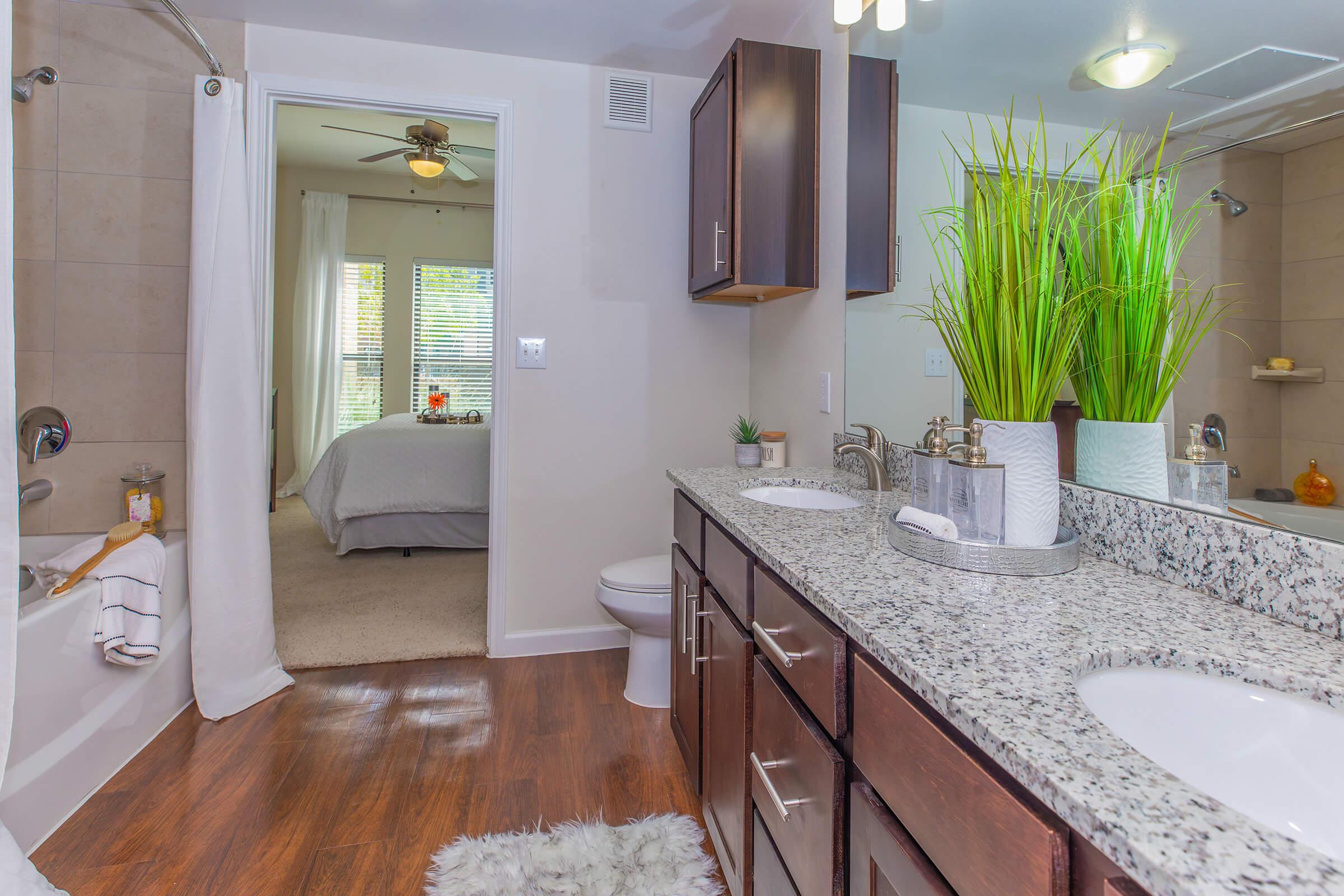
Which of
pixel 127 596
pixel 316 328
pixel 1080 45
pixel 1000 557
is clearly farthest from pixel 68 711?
pixel 316 328

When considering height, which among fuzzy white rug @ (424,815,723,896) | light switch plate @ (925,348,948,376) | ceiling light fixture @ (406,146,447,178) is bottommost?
fuzzy white rug @ (424,815,723,896)

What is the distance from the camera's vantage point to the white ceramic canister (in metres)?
2.38

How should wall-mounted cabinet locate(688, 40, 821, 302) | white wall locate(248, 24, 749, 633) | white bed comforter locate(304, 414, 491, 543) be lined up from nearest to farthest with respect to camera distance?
wall-mounted cabinet locate(688, 40, 821, 302), white wall locate(248, 24, 749, 633), white bed comforter locate(304, 414, 491, 543)

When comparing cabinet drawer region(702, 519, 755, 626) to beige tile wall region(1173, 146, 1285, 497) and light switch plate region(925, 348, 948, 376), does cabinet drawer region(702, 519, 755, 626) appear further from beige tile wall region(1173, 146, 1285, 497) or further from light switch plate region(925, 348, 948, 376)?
beige tile wall region(1173, 146, 1285, 497)

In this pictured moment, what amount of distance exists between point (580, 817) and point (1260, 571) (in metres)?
1.48

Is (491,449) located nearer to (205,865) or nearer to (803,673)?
(205,865)

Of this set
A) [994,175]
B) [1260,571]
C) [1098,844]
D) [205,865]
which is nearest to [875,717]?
[1098,844]

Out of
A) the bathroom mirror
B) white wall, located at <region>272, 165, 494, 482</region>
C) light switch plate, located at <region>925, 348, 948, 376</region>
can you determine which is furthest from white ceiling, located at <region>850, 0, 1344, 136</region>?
white wall, located at <region>272, 165, 494, 482</region>

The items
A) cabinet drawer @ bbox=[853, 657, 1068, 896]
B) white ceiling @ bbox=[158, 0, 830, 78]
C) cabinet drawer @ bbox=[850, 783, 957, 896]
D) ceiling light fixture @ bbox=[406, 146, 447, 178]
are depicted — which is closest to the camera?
cabinet drawer @ bbox=[853, 657, 1068, 896]

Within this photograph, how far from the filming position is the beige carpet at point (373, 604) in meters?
2.69

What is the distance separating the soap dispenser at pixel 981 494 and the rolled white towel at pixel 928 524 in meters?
0.03

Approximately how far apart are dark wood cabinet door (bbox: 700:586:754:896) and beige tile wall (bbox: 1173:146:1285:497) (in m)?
0.78

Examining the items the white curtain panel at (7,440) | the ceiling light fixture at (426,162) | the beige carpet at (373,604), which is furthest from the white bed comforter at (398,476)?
the white curtain panel at (7,440)

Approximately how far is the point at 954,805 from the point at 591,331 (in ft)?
7.58
